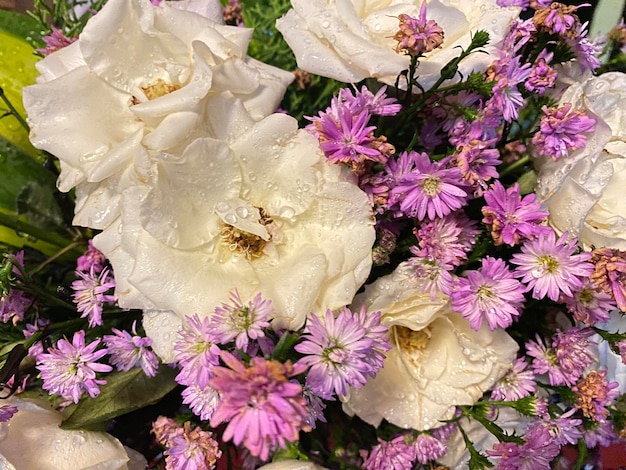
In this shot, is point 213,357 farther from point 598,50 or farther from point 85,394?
point 598,50

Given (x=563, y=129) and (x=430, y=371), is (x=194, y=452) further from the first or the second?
(x=563, y=129)

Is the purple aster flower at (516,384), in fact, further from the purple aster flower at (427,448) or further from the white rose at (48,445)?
the white rose at (48,445)

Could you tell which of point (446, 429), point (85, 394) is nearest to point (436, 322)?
point (446, 429)

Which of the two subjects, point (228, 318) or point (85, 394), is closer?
point (228, 318)

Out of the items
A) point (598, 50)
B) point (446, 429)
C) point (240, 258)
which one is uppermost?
point (598, 50)

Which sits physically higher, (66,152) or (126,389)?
(66,152)

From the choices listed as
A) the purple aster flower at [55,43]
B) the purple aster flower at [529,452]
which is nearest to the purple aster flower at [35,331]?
the purple aster flower at [55,43]

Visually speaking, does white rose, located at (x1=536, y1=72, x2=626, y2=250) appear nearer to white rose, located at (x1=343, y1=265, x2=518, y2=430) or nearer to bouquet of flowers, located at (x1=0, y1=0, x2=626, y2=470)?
bouquet of flowers, located at (x1=0, y1=0, x2=626, y2=470)
